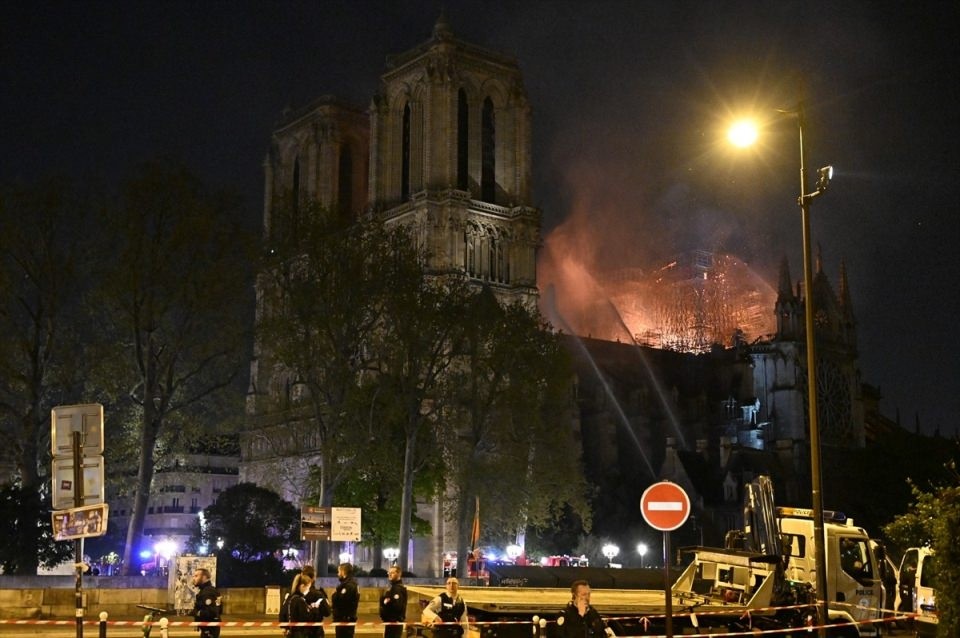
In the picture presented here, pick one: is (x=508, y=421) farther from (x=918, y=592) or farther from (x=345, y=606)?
(x=345, y=606)

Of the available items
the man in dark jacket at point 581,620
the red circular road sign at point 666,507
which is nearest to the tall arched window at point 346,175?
the red circular road sign at point 666,507

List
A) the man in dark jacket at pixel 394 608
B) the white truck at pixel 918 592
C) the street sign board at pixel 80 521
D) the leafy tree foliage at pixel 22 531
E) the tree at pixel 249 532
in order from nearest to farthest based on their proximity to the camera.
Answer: the street sign board at pixel 80 521, the man in dark jacket at pixel 394 608, the white truck at pixel 918 592, the leafy tree foliage at pixel 22 531, the tree at pixel 249 532

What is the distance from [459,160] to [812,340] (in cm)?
8089

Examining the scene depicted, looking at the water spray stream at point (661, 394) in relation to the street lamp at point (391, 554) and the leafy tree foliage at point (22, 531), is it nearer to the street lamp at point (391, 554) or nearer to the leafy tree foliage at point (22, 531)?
the street lamp at point (391, 554)

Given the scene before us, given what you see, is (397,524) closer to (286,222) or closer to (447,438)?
(447,438)

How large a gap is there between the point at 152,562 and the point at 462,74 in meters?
49.0

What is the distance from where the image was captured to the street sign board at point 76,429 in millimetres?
16406

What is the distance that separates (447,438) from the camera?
64.2 meters

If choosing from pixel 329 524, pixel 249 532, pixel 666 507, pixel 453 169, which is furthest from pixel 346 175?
pixel 666 507

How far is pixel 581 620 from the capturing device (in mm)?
15328

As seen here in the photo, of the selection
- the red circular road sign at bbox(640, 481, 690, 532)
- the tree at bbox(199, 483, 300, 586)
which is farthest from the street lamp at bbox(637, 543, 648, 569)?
the red circular road sign at bbox(640, 481, 690, 532)

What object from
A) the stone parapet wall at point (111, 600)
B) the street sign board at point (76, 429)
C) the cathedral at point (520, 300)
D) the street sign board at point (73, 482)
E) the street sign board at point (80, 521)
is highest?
the cathedral at point (520, 300)

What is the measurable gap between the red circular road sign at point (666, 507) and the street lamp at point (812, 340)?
197 inches

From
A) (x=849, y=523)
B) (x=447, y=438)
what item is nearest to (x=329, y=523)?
(x=849, y=523)
